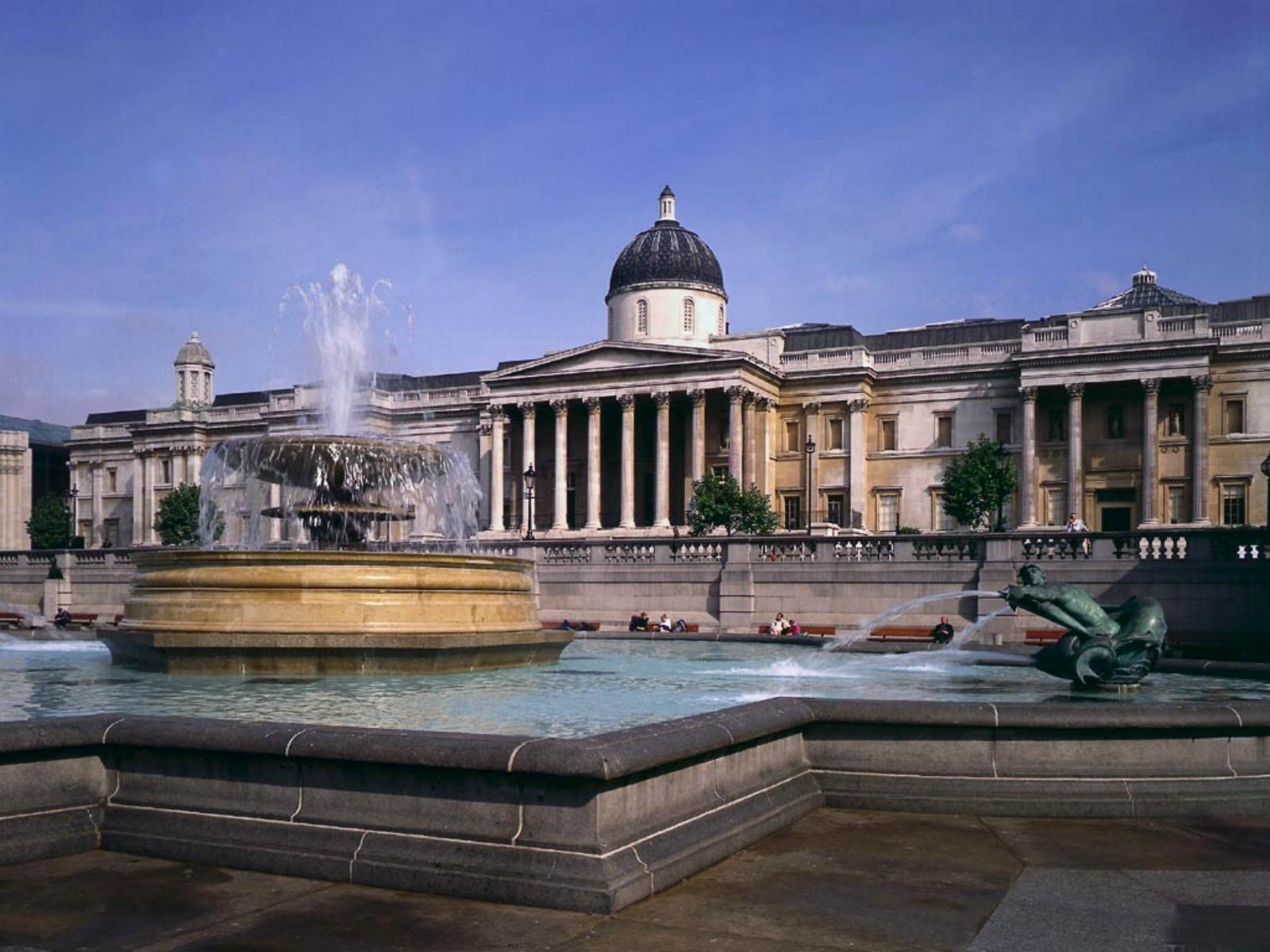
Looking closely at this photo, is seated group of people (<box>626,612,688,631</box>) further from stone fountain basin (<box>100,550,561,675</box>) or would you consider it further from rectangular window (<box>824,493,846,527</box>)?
rectangular window (<box>824,493,846,527</box>)

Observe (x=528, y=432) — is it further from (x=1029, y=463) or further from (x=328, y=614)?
(x=328, y=614)

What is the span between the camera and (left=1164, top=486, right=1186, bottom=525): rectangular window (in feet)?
220

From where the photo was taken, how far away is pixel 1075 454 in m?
68.5

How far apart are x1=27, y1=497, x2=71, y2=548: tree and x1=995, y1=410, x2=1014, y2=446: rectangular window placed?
6863 cm

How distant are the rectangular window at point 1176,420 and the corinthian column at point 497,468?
3824 centimetres

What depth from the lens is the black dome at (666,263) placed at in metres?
80.2

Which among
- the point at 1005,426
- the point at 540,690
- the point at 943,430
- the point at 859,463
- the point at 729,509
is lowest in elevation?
the point at 540,690

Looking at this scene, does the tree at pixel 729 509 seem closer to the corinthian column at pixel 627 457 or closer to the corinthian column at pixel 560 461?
the corinthian column at pixel 627 457

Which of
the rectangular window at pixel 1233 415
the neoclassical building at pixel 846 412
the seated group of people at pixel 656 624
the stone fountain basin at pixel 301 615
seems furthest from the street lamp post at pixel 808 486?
the stone fountain basin at pixel 301 615

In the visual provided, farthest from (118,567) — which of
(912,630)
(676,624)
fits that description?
(912,630)

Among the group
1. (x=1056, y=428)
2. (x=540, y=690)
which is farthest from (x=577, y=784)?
Result: (x=1056, y=428)

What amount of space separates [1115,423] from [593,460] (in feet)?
97.2

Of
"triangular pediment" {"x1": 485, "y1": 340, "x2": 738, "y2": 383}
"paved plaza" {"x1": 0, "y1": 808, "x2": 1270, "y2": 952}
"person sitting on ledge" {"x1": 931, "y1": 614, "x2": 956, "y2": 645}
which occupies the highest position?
"triangular pediment" {"x1": 485, "y1": 340, "x2": 738, "y2": 383}

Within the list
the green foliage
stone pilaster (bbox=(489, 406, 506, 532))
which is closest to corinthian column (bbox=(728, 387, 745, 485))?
stone pilaster (bbox=(489, 406, 506, 532))
